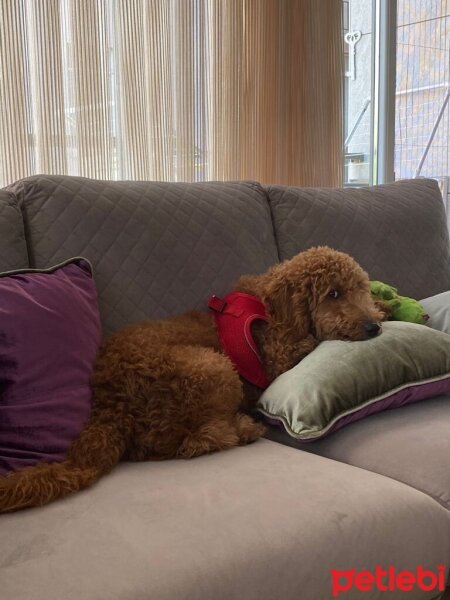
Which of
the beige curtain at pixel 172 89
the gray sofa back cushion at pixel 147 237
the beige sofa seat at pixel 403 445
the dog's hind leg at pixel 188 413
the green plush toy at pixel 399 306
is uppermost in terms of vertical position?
the beige curtain at pixel 172 89

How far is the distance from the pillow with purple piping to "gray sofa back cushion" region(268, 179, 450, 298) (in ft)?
1.94

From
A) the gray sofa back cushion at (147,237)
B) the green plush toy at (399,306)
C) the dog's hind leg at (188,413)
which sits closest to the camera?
the dog's hind leg at (188,413)

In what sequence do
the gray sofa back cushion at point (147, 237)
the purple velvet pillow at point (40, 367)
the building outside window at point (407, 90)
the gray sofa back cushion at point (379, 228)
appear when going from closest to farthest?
1. the purple velvet pillow at point (40, 367)
2. the gray sofa back cushion at point (147, 237)
3. the gray sofa back cushion at point (379, 228)
4. the building outside window at point (407, 90)

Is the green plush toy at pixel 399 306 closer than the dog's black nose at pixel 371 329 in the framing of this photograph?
No

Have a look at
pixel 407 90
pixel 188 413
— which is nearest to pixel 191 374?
pixel 188 413

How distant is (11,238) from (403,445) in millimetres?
1036

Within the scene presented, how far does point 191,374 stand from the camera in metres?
1.46

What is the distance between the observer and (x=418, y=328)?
1.73 meters

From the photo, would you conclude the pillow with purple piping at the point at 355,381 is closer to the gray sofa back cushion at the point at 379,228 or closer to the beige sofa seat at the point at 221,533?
the beige sofa seat at the point at 221,533

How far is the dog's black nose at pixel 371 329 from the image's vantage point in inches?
67.3

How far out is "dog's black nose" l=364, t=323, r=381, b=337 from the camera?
1709 millimetres

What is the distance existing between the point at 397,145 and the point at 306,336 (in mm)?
2452

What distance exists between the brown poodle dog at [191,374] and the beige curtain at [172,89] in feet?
2.55

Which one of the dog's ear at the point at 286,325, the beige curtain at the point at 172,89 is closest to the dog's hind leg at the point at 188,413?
the dog's ear at the point at 286,325
